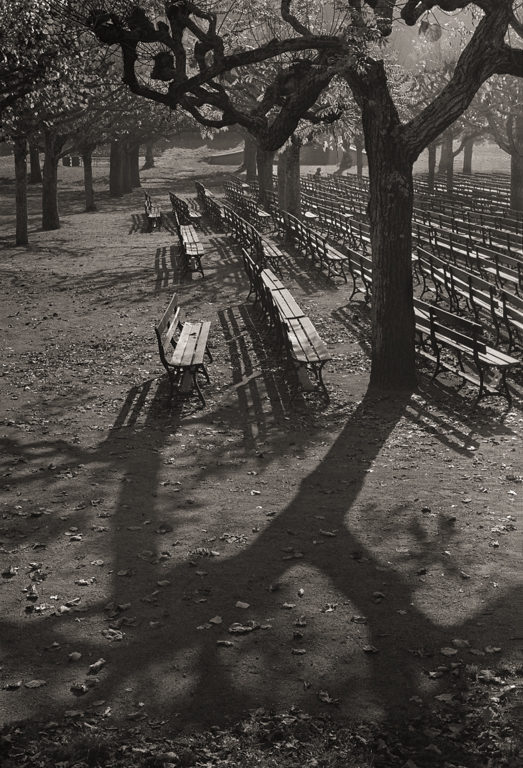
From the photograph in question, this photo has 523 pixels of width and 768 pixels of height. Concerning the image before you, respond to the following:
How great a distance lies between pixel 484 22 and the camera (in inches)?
383

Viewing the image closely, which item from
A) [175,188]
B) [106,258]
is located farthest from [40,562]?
[175,188]

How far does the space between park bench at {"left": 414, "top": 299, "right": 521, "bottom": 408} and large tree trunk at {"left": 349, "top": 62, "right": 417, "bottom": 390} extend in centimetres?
44

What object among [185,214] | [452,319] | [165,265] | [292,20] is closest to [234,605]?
[452,319]

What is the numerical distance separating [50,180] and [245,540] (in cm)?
2563

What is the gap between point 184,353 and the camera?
11.4m

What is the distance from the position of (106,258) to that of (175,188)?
30269mm

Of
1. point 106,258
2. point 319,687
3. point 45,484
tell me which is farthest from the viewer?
point 106,258

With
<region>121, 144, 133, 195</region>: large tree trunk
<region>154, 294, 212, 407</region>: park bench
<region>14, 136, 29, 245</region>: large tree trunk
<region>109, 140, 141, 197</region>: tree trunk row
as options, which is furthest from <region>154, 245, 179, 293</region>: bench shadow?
<region>121, 144, 133, 195</region>: large tree trunk

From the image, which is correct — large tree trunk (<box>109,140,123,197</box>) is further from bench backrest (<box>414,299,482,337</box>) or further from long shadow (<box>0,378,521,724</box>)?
long shadow (<box>0,378,521,724</box>)

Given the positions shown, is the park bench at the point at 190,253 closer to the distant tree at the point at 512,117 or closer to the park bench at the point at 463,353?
the park bench at the point at 463,353

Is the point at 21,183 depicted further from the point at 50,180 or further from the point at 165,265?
the point at 165,265

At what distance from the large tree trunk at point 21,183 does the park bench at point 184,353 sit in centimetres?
1306

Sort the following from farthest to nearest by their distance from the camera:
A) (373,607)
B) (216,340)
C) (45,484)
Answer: (216,340)
(45,484)
(373,607)

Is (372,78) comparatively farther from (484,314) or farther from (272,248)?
(272,248)
